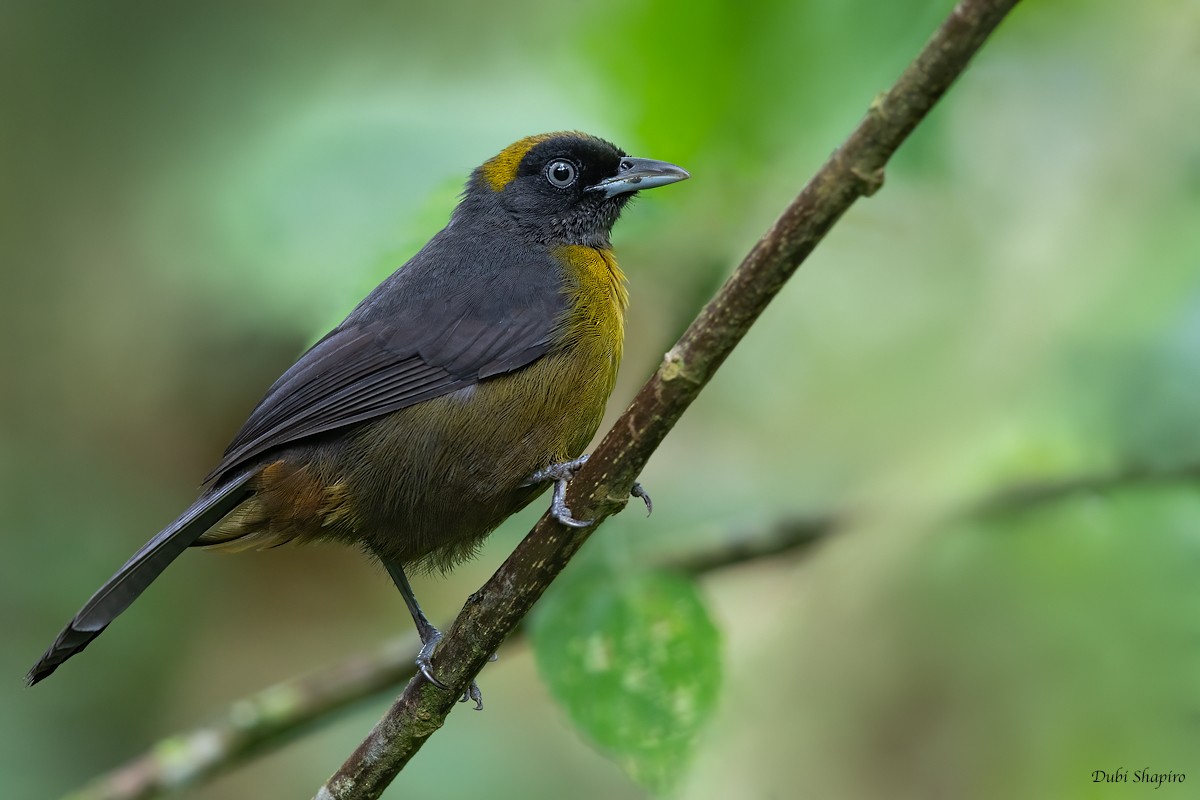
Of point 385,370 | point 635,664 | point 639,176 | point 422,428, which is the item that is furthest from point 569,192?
point 635,664

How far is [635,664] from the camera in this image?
2.95 m

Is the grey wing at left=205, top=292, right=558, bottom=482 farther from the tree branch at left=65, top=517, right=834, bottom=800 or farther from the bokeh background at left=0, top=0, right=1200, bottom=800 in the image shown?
the tree branch at left=65, top=517, right=834, bottom=800

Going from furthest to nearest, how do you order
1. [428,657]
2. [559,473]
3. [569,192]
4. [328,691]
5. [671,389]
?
[569,192], [328,691], [559,473], [428,657], [671,389]

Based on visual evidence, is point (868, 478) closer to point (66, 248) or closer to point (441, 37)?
point (441, 37)

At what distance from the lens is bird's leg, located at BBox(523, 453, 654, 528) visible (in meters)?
2.49

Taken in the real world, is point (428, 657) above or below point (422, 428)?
below

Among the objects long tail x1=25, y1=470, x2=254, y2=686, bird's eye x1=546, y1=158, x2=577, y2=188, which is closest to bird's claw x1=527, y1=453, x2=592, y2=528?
long tail x1=25, y1=470, x2=254, y2=686

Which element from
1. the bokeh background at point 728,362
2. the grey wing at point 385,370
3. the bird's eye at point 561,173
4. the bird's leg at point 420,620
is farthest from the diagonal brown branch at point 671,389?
the bird's eye at point 561,173

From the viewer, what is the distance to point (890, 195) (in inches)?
148

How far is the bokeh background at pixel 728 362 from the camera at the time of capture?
10.3 feet

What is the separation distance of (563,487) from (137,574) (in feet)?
3.66

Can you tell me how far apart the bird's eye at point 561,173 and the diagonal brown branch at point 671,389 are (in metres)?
1.61
